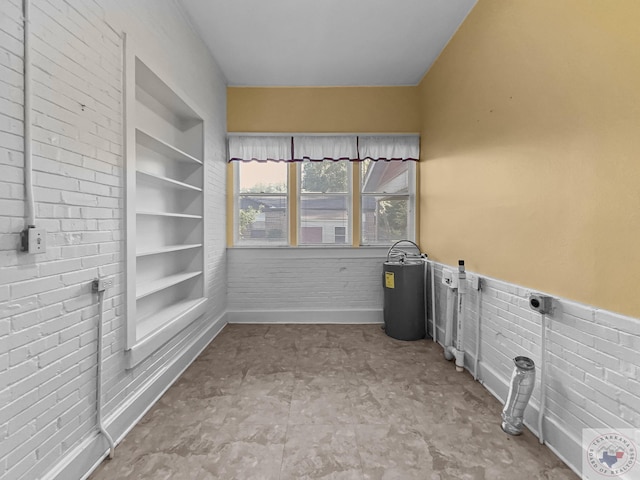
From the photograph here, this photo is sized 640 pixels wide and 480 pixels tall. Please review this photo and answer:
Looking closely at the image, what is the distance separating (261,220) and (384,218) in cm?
159

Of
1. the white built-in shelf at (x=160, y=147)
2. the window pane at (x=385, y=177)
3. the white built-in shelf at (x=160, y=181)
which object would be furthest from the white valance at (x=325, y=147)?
the white built-in shelf at (x=160, y=181)

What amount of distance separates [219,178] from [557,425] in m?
3.48

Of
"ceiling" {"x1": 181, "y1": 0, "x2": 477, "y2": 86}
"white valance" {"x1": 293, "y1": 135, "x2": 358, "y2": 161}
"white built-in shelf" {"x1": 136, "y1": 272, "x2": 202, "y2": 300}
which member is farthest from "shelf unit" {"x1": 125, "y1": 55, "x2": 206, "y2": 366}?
"white valance" {"x1": 293, "y1": 135, "x2": 358, "y2": 161}

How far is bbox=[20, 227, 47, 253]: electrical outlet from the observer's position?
43.7 inches

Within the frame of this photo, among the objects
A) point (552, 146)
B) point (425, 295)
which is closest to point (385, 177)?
point (425, 295)

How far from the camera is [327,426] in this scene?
68.5 inches

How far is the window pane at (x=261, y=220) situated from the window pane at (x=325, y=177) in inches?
15.4

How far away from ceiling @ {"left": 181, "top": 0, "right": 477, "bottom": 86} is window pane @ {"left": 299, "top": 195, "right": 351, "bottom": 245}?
56.4 inches

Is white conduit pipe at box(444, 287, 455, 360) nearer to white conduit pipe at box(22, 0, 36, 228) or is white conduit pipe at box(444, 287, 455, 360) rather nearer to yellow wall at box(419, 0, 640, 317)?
yellow wall at box(419, 0, 640, 317)

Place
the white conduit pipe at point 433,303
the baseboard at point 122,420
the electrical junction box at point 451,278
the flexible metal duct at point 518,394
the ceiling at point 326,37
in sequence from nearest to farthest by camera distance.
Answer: the baseboard at point 122,420 → the flexible metal duct at point 518,394 → the ceiling at point 326,37 → the electrical junction box at point 451,278 → the white conduit pipe at point 433,303

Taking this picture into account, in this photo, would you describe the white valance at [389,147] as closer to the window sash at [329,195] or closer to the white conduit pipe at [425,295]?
the window sash at [329,195]

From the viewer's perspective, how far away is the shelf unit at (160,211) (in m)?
1.77

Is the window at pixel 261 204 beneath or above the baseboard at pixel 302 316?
above

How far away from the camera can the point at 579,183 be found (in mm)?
1399
